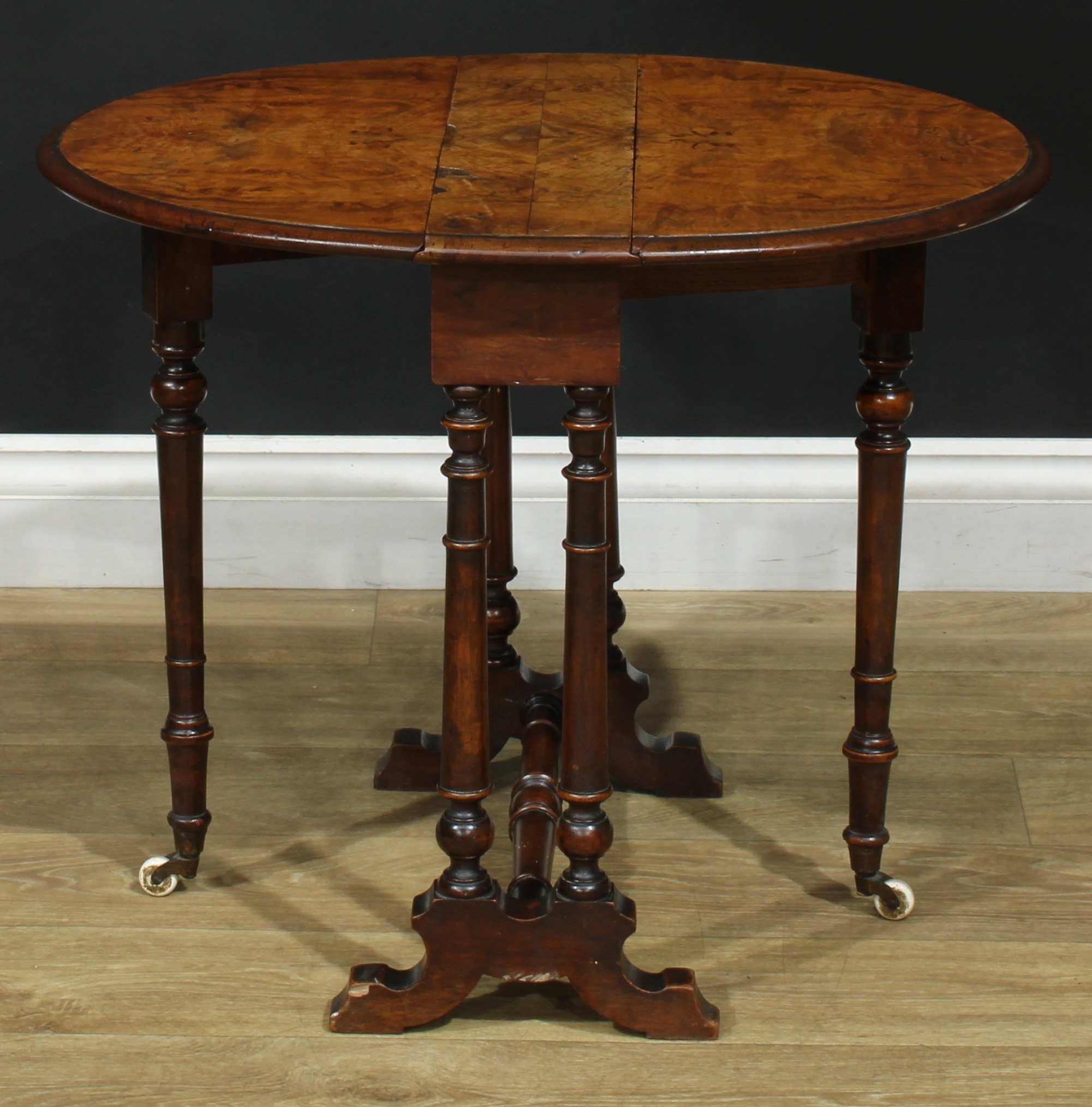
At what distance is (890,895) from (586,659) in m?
0.44

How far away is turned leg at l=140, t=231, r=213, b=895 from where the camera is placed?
127 centimetres

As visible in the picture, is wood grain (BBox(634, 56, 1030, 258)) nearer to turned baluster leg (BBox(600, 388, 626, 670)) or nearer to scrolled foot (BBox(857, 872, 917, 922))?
turned baluster leg (BBox(600, 388, 626, 670))

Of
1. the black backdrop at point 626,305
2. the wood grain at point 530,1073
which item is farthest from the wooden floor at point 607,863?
the black backdrop at point 626,305

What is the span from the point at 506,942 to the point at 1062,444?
117 centimetres

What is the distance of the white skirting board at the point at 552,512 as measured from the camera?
204cm

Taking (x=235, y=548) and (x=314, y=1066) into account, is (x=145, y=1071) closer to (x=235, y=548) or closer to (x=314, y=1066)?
(x=314, y=1066)

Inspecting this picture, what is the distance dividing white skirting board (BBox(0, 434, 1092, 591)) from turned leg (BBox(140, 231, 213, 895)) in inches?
25.4

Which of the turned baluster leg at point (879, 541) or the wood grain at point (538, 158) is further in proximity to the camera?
the turned baluster leg at point (879, 541)

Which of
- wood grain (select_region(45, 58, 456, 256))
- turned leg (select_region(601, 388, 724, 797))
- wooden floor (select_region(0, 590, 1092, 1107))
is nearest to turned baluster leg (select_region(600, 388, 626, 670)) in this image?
turned leg (select_region(601, 388, 724, 797))

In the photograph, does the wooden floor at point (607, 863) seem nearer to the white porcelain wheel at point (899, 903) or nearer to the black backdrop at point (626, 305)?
the white porcelain wheel at point (899, 903)

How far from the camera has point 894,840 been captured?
154 cm

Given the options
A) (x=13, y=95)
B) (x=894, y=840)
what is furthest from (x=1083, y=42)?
(x=13, y=95)

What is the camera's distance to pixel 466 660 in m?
1.18

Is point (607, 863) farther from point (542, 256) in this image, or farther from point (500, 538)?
point (542, 256)
